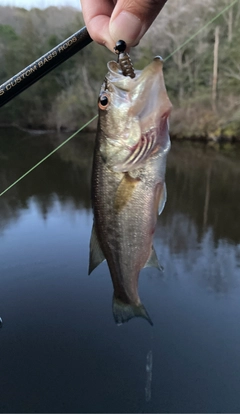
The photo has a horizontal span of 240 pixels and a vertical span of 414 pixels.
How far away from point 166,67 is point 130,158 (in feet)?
54.0

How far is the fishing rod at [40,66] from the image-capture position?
190 centimetres

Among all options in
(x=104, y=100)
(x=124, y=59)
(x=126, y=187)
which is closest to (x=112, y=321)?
(x=126, y=187)

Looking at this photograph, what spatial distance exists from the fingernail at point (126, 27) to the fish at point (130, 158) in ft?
0.31

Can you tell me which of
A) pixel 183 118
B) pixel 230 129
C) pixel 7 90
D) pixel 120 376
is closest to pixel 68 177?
pixel 183 118

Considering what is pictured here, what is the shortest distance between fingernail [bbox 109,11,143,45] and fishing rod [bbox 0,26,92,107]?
0.66 meters

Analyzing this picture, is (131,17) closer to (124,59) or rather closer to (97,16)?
(124,59)

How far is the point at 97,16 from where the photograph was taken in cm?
154

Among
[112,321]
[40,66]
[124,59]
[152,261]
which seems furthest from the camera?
[112,321]

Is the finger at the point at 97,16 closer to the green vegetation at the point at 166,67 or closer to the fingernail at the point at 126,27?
the fingernail at the point at 126,27

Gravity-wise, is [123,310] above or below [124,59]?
below

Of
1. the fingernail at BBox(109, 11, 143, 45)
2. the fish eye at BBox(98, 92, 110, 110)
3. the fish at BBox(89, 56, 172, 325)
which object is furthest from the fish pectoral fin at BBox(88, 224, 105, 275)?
the fingernail at BBox(109, 11, 143, 45)

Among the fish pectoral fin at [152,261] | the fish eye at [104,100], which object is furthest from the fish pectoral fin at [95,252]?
the fish eye at [104,100]

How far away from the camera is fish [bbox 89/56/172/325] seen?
50.3 inches

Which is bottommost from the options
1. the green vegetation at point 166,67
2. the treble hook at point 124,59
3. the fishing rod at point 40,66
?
the treble hook at point 124,59
